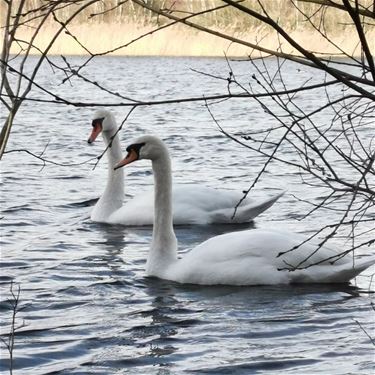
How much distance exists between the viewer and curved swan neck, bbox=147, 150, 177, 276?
7.66 m

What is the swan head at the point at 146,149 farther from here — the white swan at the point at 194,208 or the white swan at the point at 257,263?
the white swan at the point at 194,208

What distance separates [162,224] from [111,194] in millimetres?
2800

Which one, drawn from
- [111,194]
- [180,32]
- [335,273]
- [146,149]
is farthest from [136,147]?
[180,32]

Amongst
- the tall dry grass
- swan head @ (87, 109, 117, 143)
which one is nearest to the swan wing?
swan head @ (87, 109, 117, 143)

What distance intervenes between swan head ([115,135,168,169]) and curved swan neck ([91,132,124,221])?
7.41ft

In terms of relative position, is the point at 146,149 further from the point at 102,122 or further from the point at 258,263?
the point at 102,122

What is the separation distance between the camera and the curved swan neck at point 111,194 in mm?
10422

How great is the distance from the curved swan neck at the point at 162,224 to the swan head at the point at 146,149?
0.13ft

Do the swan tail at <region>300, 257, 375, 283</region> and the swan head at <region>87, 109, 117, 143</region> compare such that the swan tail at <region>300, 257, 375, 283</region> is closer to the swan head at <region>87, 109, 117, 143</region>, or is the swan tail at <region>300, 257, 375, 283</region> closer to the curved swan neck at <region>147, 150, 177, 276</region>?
the curved swan neck at <region>147, 150, 177, 276</region>

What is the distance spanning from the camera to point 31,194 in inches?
481

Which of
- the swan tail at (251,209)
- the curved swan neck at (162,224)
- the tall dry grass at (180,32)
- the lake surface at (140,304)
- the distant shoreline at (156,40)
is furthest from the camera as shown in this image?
the distant shoreline at (156,40)

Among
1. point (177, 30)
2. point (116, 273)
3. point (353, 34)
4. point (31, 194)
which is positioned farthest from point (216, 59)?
point (116, 273)

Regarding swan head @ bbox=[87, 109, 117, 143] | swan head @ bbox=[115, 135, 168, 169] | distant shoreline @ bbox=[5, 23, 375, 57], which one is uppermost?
swan head @ bbox=[115, 135, 168, 169]

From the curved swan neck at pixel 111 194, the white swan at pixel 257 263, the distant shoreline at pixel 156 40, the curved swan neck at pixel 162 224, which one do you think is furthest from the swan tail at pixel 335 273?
the distant shoreline at pixel 156 40
